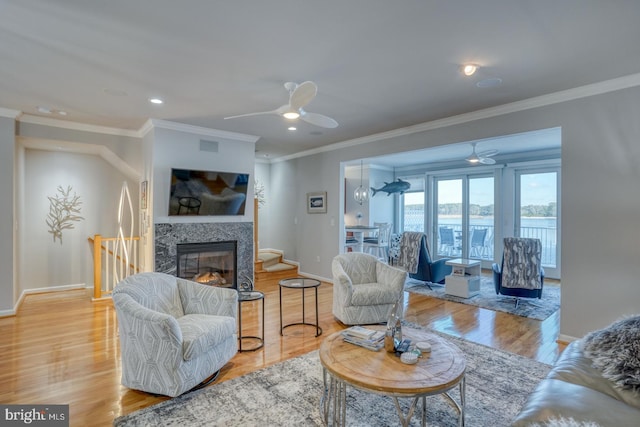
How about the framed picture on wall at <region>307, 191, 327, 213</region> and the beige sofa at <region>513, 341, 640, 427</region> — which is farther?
the framed picture on wall at <region>307, 191, 327, 213</region>

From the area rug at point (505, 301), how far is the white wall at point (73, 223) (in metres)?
5.47

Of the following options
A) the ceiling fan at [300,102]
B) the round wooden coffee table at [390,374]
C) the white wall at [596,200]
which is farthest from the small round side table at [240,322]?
the white wall at [596,200]

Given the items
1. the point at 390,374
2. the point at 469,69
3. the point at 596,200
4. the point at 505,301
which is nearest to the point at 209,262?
the point at 390,374

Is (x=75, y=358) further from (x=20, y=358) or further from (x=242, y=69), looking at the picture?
(x=242, y=69)

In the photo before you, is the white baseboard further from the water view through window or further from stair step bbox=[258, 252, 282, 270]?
the water view through window

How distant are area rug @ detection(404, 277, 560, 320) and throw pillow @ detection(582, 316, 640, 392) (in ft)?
9.88

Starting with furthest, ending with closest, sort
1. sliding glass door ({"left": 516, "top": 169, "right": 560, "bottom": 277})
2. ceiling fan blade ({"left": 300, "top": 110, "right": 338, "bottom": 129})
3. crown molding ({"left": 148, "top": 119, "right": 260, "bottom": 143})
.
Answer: sliding glass door ({"left": 516, "top": 169, "right": 560, "bottom": 277})
crown molding ({"left": 148, "top": 119, "right": 260, "bottom": 143})
ceiling fan blade ({"left": 300, "top": 110, "right": 338, "bottom": 129})

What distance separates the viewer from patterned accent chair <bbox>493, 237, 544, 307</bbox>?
15.4 ft

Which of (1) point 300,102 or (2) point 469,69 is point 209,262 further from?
(2) point 469,69

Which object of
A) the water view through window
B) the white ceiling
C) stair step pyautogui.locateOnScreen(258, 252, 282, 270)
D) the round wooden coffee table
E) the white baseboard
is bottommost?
the white baseboard

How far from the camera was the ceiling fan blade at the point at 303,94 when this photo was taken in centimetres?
255

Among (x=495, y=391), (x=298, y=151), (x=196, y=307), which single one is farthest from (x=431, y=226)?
(x=196, y=307)

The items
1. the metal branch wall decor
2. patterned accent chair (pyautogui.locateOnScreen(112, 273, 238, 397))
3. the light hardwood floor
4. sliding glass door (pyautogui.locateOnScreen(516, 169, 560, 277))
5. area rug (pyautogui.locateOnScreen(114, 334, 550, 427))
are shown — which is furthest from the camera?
sliding glass door (pyautogui.locateOnScreen(516, 169, 560, 277))

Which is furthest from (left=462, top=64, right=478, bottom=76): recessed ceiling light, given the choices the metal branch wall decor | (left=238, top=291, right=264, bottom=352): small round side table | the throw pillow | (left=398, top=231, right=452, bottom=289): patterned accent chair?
the metal branch wall decor
